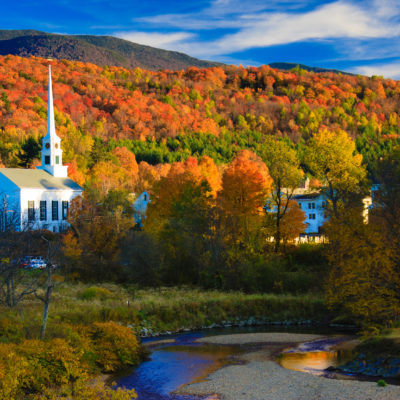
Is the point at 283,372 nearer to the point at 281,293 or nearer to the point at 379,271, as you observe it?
the point at 379,271

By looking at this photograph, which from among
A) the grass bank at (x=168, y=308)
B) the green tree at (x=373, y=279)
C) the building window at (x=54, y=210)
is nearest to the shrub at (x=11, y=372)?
the grass bank at (x=168, y=308)

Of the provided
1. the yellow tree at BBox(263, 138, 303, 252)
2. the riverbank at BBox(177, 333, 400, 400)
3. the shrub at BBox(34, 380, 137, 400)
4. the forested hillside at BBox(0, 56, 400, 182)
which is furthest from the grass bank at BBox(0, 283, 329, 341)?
the forested hillside at BBox(0, 56, 400, 182)

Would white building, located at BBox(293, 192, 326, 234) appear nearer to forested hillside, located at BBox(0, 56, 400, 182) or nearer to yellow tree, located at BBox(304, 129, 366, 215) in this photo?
forested hillside, located at BBox(0, 56, 400, 182)

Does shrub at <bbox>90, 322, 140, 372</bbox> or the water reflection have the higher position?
shrub at <bbox>90, 322, 140, 372</bbox>

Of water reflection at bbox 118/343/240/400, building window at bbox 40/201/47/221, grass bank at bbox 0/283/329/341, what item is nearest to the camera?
water reflection at bbox 118/343/240/400

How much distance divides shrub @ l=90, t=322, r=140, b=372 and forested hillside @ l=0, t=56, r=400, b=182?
56.7 meters

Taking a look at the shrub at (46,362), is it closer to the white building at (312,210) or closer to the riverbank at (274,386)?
the riverbank at (274,386)

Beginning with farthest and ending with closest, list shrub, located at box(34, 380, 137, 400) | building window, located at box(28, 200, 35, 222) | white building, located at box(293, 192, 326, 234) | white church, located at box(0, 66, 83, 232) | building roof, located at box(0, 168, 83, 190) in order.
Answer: white building, located at box(293, 192, 326, 234)
building roof, located at box(0, 168, 83, 190)
building window, located at box(28, 200, 35, 222)
white church, located at box(0, 66, 83, 232)
shrub, located at box(34, 380, 137, 400)

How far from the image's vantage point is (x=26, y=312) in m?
34.8

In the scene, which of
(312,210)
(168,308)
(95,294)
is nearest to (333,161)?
(168,308)

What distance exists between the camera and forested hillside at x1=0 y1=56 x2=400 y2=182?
11025 centimetres

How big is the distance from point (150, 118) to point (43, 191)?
9064cm

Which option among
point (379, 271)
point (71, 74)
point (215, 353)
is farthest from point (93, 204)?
point (71, 74)

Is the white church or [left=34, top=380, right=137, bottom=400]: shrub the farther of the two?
the white church
